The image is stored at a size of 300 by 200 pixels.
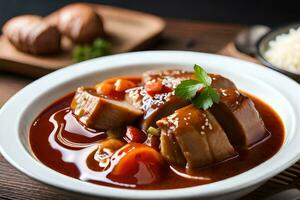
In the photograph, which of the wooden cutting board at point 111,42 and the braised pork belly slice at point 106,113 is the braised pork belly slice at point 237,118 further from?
the wooden cutting board at point 111,42

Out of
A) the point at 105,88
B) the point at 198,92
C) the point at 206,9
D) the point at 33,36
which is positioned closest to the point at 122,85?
the point at 105,88

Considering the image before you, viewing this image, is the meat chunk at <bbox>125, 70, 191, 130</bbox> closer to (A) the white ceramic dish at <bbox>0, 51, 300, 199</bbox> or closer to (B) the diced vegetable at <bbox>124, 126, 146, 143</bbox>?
(B) the diced vegetable at <bbox>124, 126, 146, 143</bbox>

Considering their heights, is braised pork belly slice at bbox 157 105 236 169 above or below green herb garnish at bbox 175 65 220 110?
below

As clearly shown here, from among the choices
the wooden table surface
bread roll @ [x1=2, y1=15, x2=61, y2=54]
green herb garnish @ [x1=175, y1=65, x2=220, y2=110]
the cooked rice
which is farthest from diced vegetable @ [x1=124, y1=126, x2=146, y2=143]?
bread roll @ [x1=2, y1=15, x2=61, y2=54]

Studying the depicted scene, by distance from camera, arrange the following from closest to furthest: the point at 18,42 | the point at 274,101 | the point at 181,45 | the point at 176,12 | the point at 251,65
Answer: the point at 274,101
the point at 251,65
the point at 18,42
the point at 181,45
the point at 176,12

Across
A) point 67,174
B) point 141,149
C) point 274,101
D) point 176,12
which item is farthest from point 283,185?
point 176,12

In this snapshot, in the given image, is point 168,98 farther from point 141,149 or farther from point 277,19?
point 277,19

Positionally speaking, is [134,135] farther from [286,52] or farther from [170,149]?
[286,52]

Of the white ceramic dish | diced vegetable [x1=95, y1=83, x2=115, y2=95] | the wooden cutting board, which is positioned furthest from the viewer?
the wooden cutting board
